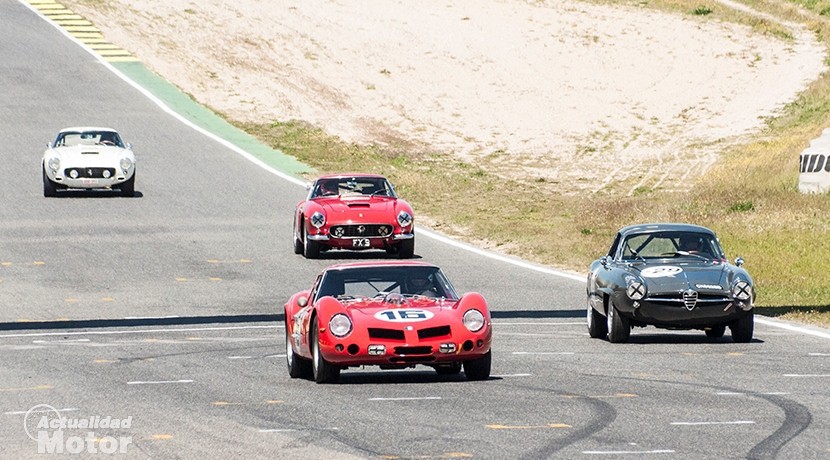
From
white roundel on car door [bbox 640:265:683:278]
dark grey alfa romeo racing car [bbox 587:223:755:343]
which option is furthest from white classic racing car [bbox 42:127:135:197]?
white roundel on car door [bbox 640:265:683:278]

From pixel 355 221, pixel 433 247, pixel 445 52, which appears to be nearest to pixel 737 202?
pixel 433 247

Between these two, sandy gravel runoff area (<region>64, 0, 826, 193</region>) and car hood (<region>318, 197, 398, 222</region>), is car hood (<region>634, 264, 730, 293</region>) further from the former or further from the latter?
sandy gravel runoff area (<region>64, 0, 826, 193</region>)

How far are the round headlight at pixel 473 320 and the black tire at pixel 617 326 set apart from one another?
4112 mm

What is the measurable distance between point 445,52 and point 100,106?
20.1 metres

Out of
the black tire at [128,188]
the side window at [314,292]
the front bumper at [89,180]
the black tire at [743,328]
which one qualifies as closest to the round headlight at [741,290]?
the black tire at [743,328]

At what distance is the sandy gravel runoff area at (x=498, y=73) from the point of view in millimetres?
52562

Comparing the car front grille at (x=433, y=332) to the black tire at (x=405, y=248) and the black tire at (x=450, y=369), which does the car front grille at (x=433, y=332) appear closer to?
the black tire at (x=450, y=369)

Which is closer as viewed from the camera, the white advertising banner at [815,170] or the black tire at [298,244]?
the black tire at [298,244]

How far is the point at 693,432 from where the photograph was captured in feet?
37.5

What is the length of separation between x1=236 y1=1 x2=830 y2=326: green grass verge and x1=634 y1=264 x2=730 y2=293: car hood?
108 inches

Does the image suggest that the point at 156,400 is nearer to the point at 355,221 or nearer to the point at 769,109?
the point at 355,221

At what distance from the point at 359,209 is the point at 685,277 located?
1075 centimetres

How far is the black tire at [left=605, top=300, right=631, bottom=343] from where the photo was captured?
18453 millimetres

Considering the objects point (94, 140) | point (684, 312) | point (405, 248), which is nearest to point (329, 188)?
point (405, 248)
